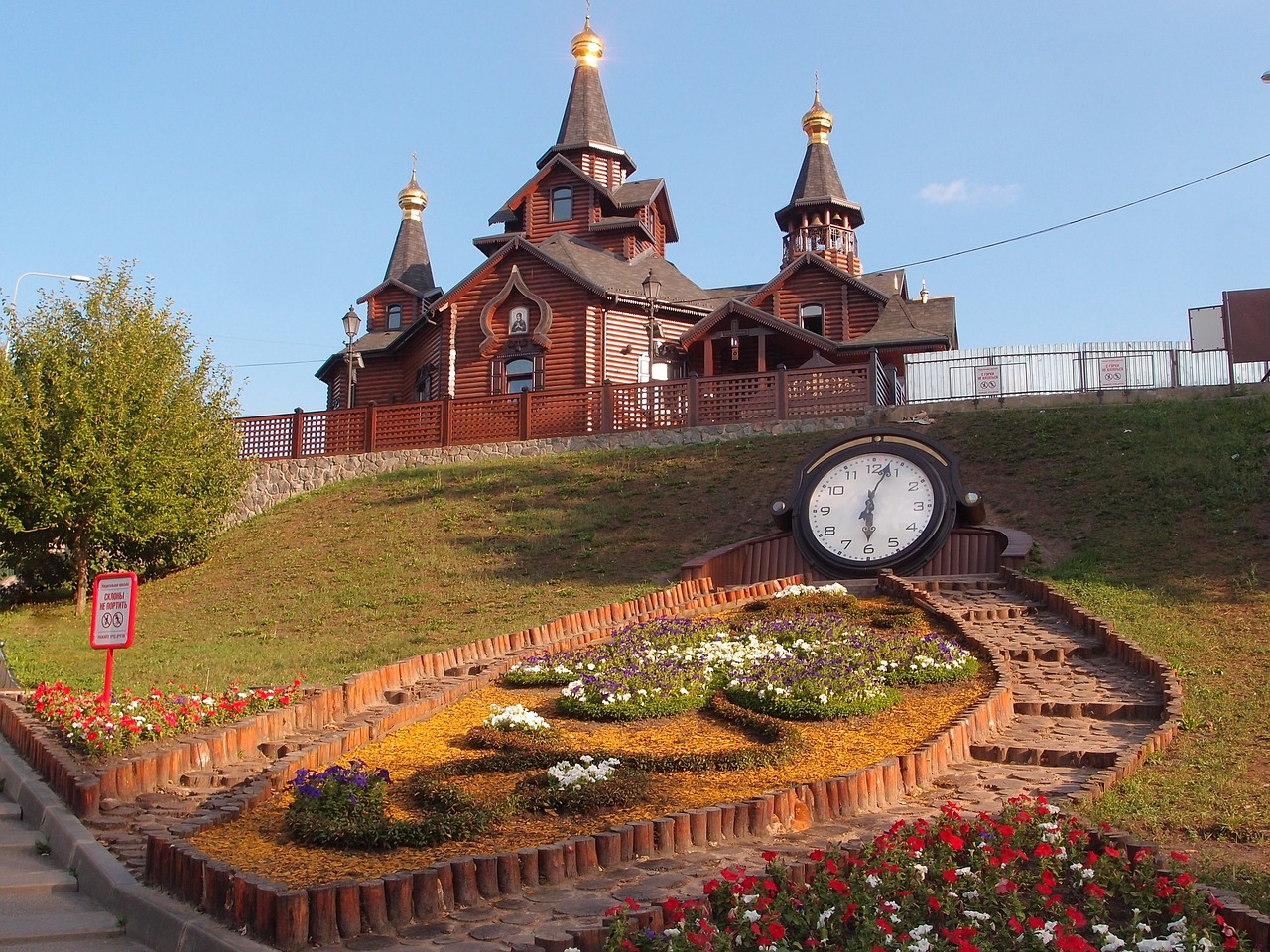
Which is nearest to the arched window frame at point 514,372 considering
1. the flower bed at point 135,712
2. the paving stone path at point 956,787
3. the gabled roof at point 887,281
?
the gabled roof at point 887,281

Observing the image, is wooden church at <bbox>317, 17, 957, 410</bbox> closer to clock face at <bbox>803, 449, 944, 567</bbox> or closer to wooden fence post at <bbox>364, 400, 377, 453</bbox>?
wooden fence post at <bbox>364, 400, 377, 453</bbox>

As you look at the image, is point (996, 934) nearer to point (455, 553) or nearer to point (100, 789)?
point (100, 789)

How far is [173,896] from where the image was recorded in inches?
248

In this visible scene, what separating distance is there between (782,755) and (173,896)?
13.5 feet

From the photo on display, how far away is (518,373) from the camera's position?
3434 centimetres

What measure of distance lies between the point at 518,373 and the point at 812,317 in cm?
886

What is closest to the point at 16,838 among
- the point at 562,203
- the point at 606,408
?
the point at 606,408

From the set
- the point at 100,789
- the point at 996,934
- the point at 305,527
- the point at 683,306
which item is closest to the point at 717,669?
the point at 100,789

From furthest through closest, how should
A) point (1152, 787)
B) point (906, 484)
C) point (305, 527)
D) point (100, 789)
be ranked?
point (305, 527)
point (906, 484)
point (100, 789)
point (1152, 787)

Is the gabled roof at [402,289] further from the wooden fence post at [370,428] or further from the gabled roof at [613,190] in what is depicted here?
the wooden fence post at [370,428]

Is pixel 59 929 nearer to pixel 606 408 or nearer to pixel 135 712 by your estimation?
pixel 135 712

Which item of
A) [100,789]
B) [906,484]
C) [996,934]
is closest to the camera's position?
[996,934]

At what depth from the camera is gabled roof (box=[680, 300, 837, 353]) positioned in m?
32.1

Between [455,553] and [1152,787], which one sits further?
[455,553]
